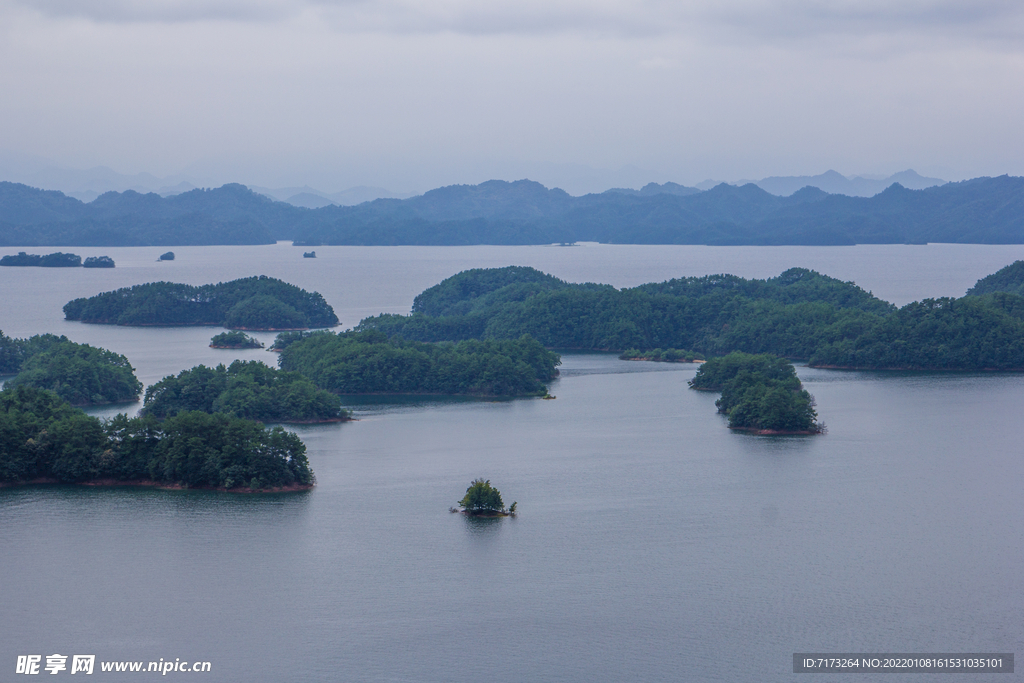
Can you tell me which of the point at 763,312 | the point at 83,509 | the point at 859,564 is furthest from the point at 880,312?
the point at 83,509

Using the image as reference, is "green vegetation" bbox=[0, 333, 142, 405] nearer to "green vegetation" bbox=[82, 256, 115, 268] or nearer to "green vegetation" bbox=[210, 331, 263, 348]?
"green vegetation" bbox=[210, 331, 263, 348]

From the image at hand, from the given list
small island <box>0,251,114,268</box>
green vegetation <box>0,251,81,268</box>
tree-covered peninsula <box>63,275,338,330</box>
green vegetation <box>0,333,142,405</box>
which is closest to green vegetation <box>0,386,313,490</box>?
green vegetation <box>0,333,142,405</box>

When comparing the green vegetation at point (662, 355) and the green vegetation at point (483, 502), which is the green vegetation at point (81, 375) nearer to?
the green vegetation at point (483, 502)

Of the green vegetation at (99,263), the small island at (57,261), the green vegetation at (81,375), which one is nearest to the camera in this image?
the green vegetation at (81,375)

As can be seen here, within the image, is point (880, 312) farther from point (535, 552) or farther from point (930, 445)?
point (535, 552)

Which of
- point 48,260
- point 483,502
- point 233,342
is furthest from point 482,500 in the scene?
point 48,260

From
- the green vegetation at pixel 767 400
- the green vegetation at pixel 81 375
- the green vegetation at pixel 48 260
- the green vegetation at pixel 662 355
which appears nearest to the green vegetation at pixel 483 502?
the green vegetation at pixel 767 400
